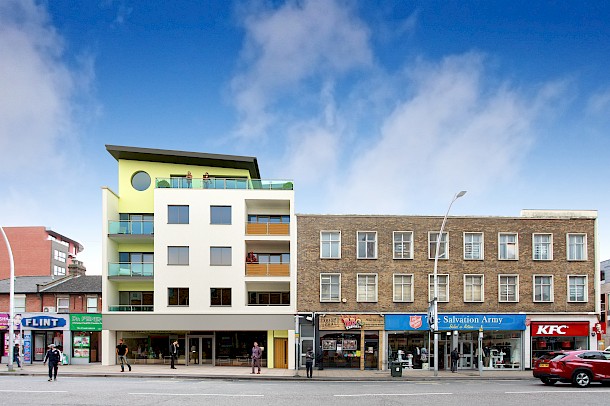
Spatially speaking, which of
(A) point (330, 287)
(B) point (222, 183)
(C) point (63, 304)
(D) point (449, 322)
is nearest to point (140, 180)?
(B) point (222, 183)

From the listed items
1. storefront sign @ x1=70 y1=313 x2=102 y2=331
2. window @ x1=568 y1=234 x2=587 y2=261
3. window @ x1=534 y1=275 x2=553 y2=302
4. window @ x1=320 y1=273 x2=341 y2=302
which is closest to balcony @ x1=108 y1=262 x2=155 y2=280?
storefront sign @ x1=70 y1=313 x2=102 y2=331

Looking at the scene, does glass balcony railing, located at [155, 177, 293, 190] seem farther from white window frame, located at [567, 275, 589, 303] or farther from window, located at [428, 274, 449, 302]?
white window frame, located at [567, 275, 589, 303]

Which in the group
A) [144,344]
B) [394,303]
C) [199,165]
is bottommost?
[144,344]

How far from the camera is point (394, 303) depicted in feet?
120

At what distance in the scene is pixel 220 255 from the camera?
38250 millimetres

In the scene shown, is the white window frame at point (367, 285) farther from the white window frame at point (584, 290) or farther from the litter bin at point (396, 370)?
the white window frame at point (584, 290)

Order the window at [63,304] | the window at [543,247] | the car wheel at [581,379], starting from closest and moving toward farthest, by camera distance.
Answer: the car wheel at [581,379], the window at [543,247], the window at [63,304]

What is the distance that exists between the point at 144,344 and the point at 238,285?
7044 mm

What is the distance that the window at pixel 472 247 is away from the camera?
3722cm

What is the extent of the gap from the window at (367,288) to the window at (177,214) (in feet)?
37.1

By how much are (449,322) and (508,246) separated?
5.91 meters

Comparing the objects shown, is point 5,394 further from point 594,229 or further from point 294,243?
point 594,229

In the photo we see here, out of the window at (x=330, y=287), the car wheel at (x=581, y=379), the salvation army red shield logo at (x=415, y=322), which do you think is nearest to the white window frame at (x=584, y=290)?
the salvation army red shield logo at (x=415, y=322)

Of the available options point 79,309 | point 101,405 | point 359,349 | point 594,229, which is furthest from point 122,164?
A: point 594,229
